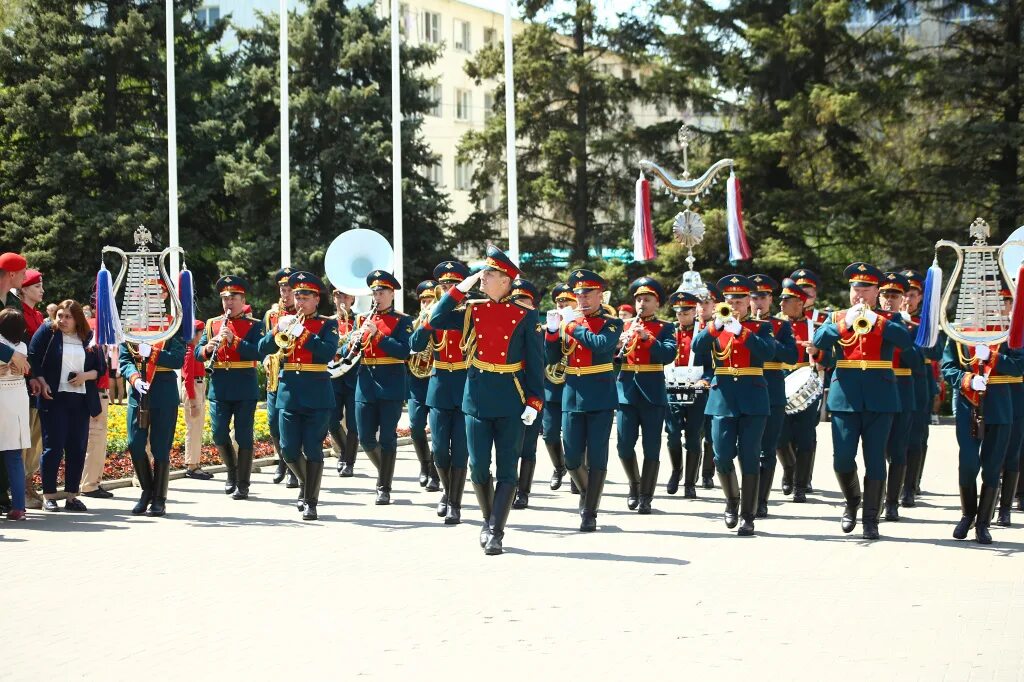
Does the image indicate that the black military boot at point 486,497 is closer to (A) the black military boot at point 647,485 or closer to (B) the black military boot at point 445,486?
(B) the black military boot at point 445,486

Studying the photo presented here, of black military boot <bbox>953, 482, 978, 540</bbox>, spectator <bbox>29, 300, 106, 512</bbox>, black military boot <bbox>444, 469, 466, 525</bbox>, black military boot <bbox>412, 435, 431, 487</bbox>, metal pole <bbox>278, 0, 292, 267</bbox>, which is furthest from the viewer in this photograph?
metal pole <bbox>278, 0, 292, 267</bbox>

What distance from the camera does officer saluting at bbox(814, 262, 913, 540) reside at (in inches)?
429

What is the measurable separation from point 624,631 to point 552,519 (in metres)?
4.81

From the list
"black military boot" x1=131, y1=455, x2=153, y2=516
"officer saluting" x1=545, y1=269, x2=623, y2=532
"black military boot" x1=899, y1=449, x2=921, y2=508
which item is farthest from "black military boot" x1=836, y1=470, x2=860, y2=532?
"black military boot" x1=131, y1=455, x2=153, y2=516

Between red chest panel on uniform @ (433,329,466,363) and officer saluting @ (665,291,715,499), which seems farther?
officer saluting @ (665,291,715,499)

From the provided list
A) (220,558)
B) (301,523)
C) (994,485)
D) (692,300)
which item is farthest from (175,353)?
(994,485)

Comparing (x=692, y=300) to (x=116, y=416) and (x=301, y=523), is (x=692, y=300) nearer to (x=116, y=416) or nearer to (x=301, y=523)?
(x=301, y=523)

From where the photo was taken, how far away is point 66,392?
41.9ft

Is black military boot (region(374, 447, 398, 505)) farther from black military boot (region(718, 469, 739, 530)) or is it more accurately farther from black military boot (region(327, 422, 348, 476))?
black military boot (region(718, 469, 739, 530))

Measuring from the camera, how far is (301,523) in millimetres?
12031

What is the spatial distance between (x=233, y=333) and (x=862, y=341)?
20.0 ft

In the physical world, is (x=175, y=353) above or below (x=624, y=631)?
above

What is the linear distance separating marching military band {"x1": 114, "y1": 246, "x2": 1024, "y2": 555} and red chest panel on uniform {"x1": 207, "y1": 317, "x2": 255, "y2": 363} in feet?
0.05

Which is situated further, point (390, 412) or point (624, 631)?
point (390, 412)
